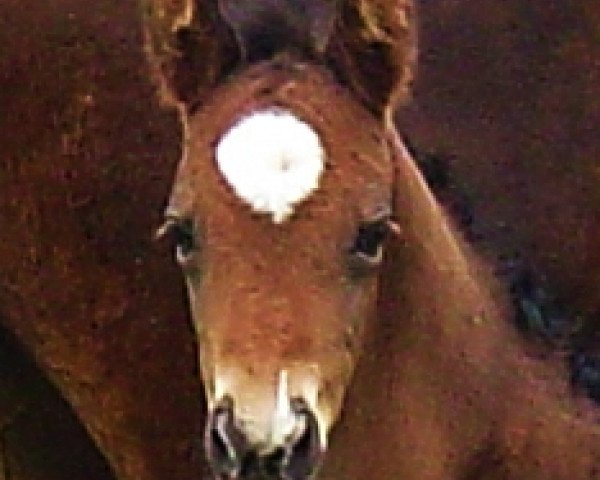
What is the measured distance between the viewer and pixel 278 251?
3229 mm

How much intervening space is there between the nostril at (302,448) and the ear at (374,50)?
507mm

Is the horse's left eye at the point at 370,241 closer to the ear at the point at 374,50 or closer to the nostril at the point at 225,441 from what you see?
the ear at the point at 374,50

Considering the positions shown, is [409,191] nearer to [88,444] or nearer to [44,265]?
[44,265]

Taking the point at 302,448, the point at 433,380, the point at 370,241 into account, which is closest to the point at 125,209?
the point at 433,380

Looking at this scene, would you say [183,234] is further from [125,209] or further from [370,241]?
[125,209]

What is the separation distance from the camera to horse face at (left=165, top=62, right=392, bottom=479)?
3164 mm

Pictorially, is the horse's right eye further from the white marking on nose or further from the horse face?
the white marking on nose

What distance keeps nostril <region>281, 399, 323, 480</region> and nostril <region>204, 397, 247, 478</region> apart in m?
0.06

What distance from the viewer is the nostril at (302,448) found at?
124 inches

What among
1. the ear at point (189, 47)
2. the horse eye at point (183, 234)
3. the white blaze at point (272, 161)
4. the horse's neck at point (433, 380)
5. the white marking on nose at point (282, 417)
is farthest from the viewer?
the horse's neck at point (433, 380)

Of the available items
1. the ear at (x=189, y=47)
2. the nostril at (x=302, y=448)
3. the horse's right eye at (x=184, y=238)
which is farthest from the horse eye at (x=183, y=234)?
the nostril at (x=302, y=448)

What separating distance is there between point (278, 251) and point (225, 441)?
0.28 meters

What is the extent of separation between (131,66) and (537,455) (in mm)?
1044

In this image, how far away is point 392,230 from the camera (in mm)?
3408
